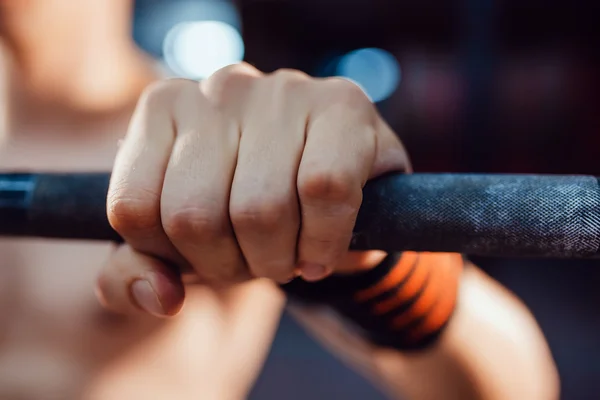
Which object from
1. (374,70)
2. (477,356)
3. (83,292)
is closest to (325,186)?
(477,356)

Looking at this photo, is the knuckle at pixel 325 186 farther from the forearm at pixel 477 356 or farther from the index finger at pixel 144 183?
the forearm at pixel 477 356

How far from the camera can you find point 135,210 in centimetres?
33

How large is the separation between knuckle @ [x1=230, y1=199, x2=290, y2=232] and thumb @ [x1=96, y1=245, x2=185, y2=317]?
3.7 inches

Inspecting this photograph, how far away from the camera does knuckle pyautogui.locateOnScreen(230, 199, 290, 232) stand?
12.0 inches

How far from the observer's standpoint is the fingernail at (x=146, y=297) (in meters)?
0.36

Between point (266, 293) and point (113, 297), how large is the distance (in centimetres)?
76

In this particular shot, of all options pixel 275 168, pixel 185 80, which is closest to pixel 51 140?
pixel 185 80

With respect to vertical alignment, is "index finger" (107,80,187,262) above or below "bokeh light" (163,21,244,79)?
above

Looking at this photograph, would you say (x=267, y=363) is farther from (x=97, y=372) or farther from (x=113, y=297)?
(x=113, y=297)

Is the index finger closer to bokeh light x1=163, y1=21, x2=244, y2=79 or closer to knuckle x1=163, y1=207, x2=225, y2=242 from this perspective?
knuckle x1=163, y1=207, x2=225, y2=242

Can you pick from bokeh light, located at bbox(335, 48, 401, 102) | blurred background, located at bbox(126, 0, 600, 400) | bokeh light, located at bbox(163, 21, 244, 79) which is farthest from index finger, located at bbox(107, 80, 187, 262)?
bokeh light, located at bbox(335, 48, 401, 102)

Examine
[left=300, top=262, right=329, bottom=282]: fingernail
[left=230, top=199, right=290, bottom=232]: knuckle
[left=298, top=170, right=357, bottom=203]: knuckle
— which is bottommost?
[left=300, top=262, right=329, bottom=282]: fingernail

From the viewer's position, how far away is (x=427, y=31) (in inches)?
141

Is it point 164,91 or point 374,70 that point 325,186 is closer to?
point 164,91
